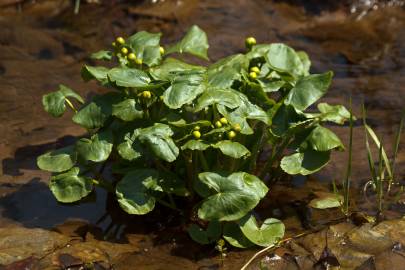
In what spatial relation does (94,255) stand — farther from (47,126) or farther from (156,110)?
(47,126)

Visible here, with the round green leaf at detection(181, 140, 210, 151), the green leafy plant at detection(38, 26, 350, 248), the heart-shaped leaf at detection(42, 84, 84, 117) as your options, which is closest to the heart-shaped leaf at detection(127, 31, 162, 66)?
the green leafy plant at detection(38, 26, 350, 248)

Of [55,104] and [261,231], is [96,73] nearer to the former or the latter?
[55,104]

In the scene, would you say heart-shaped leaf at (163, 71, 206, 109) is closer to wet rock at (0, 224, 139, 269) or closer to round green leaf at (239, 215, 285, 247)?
round green leaf at (239, 215, 285, 247)

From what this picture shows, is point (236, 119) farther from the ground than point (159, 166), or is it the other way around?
point (236, 119)

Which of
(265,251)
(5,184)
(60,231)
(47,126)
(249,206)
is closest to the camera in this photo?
(249,206)

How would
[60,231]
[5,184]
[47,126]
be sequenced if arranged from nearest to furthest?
1. [60,231]
2. [5,184]
3. [47,126]

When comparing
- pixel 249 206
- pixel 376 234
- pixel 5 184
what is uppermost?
pixel 249 206

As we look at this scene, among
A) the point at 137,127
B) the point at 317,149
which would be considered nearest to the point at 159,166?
the point at 137,127
